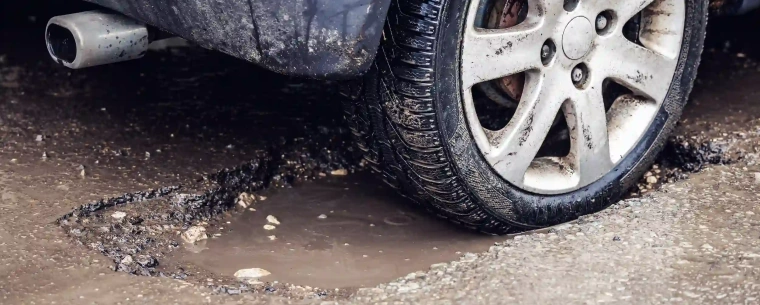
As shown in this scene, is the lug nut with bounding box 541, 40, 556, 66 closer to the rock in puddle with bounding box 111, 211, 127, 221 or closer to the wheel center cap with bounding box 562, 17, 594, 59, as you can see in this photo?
the wheel center cap with bounding box 562, 17, 594, 59

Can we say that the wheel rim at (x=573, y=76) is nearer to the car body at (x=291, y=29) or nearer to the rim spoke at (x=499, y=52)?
the rim spoke at (x=499, y=52)

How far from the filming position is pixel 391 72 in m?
2.09

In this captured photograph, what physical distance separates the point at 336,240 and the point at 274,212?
0.83 ft

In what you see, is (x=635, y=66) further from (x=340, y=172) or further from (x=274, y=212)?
(x=274, y=212)

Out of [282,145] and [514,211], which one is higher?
[282,145]

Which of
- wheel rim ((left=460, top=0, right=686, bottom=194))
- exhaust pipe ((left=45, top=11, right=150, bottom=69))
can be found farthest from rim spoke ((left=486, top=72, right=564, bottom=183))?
exhaust pipe ((left=45, top=11, right=150, bottom=69))

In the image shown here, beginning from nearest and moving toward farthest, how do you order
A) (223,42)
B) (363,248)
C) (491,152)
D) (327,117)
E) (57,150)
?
(223,42) → (491,152) → (363,248) → (57,150) → (327,117)

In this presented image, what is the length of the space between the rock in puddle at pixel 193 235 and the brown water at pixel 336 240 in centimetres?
3

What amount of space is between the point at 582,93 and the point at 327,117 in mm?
1044

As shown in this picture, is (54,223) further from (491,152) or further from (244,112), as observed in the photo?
(491,152)

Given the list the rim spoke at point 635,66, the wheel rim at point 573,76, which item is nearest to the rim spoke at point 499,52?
the wheel rim at point 573,76

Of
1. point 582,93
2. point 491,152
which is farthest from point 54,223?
point 582,93

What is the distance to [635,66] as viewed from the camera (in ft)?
8.30

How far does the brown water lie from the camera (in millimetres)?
2293
